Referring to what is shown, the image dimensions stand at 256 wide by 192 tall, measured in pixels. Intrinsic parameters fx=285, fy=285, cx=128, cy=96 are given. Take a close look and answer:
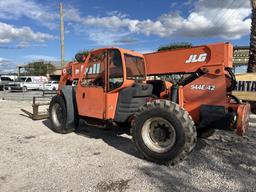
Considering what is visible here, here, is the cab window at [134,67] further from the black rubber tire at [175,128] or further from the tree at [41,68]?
the tree at [41,68]

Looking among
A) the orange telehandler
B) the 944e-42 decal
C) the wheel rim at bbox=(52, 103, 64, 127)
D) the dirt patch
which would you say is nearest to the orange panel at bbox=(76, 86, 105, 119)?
the orange telehandler

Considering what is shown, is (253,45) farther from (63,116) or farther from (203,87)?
(63,116)

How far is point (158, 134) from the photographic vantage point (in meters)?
5.77

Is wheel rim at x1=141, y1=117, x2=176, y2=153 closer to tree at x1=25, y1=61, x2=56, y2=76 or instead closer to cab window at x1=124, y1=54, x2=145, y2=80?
cab window at x1=124, y1=54, x2=145, y2=80

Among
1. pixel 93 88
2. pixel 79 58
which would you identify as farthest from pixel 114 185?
pixel 79 58

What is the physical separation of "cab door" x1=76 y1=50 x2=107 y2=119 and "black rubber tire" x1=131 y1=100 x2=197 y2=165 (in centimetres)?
127

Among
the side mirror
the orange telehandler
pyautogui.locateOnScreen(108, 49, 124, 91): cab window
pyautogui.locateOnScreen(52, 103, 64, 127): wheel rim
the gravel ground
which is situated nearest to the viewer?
the gravel ground

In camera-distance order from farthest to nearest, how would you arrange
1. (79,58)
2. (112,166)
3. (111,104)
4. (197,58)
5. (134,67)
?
1. (79,58)
2. (134,67)
3. (111,104)
4. (197,58)
5. (112,166)

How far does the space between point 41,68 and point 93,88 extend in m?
57.1

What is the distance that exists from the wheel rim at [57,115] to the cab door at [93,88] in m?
1.12

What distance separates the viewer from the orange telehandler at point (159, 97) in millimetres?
5446

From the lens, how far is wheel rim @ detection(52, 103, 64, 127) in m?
8.53

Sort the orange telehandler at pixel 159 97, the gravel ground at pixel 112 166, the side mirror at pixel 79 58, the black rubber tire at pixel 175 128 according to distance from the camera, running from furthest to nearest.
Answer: the side mirror at pixel 79 58, the orange telehandler at pixel 159 97, the black rubber tire at pixel 175 128, the gravel ground at pixel 112 166

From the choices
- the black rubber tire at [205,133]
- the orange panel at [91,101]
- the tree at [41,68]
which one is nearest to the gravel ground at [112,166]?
the black rubber tire at [205,133]
